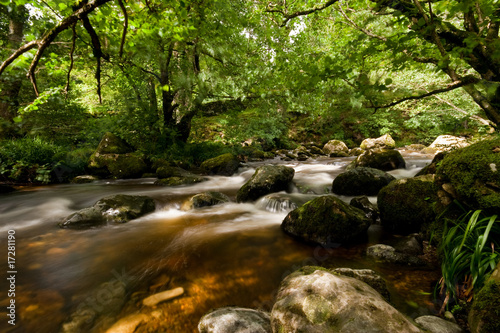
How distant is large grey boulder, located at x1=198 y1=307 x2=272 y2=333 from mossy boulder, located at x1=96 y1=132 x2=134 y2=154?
32.8 feet

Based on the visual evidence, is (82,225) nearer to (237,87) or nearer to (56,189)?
(56,189)

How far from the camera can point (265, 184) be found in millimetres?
5969

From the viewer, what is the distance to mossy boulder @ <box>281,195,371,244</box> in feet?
10.9

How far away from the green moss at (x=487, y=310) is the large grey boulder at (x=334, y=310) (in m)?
0.46

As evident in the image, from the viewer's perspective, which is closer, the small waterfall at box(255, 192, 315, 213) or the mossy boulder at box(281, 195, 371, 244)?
the mossy boulder at box(281, 195, 371, 244)

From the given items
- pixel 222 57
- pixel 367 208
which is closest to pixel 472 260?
pixel 367 208

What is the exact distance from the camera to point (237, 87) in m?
8.03

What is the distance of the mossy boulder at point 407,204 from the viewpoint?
3.44m

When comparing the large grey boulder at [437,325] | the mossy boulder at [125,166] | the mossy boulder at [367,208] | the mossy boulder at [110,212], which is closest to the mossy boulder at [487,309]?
the large grey boulder at [437,325]

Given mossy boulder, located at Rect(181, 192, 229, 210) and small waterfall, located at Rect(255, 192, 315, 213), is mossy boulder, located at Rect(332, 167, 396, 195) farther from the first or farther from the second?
mossy boulder, located at Rect(181, 192, 229, 210)

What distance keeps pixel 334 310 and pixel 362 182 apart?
194 inches

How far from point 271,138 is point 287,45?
886 cm

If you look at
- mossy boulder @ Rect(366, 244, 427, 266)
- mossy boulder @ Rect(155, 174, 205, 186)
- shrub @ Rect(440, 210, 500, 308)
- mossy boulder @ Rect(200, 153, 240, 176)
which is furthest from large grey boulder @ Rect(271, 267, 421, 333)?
mossy boulder @ Rect(200, 153, 240, 176)

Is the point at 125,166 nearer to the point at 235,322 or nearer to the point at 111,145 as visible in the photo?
the point at 111,145
